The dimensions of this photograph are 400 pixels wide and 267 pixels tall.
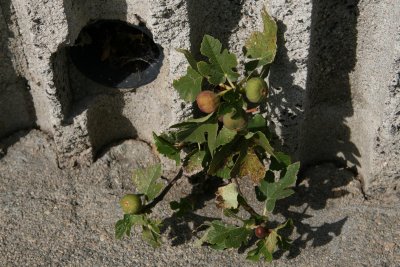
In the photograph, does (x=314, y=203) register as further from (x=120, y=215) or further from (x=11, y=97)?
(x=11, y=97)

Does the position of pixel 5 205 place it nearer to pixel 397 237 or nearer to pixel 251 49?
pixel 251 49

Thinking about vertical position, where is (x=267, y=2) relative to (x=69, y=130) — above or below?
above

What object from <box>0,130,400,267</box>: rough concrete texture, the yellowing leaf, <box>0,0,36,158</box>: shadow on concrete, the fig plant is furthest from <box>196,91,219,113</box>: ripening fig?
<box>0,0,36,158</box>: shadow on concrete

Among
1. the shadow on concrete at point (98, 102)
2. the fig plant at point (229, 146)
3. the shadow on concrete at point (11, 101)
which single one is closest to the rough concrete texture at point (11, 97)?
the shadow on concrete at point (11, 101)

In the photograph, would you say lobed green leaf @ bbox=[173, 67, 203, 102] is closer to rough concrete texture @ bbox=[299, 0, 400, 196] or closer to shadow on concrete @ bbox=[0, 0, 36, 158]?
rough concrete texture @ bbox=[299, 0, 400, 196]

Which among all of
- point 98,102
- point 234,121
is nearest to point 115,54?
point 98,102

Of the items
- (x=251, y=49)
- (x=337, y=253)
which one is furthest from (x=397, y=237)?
(x=251, y=49)

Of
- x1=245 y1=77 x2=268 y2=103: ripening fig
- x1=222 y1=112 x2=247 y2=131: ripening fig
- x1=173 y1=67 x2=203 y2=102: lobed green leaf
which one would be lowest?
x1=222 y1=112 x2=247 y2=131: ripening fig
